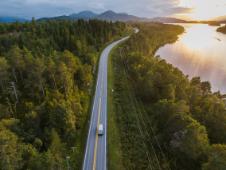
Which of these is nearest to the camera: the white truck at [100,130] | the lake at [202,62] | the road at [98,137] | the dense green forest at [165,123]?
the dense green forest at [165,123]

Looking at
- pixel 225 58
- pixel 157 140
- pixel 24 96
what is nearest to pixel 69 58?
pixel 24 96

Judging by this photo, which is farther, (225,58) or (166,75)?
(225,58)

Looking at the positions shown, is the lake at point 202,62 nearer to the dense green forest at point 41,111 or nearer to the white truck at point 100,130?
the dense green forest at point 41,111

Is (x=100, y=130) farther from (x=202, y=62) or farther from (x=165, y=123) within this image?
(x=202, y=62)

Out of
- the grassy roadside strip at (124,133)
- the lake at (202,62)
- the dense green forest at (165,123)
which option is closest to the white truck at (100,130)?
the grassy roadside strip at (124,133)

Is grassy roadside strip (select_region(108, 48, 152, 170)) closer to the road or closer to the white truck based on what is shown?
the road

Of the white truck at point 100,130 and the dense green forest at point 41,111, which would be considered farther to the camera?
the white truck at point 100,130

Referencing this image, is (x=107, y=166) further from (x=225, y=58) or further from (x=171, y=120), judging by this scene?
(x=225, y=58)

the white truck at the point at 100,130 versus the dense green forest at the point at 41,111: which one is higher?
the dense green forest at the point at 41,111

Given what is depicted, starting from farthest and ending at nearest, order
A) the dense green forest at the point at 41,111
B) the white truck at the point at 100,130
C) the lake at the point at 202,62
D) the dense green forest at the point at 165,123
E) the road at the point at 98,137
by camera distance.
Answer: the lake at the point at 202,62 → the white truck at the point at 100,130 → the road at the point at 98,137 → the dense green forest at the point at 165,123 → the dense green forest at the point at 41,111
